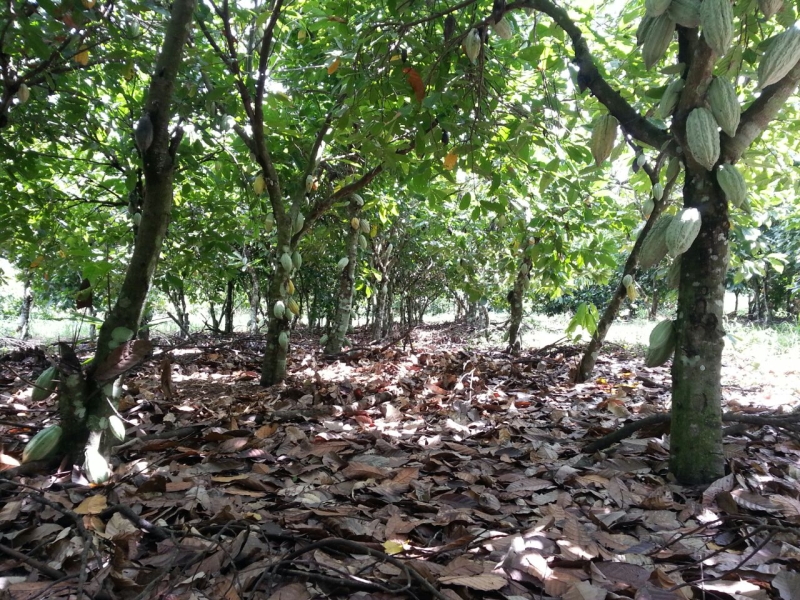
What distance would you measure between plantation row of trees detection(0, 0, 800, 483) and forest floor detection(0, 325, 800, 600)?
19 centimetres

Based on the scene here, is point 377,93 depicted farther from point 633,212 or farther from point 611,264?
point 633,212

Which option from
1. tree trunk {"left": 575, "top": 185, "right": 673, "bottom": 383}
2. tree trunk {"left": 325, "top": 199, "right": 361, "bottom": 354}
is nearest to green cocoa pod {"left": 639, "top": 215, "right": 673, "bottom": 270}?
tree trunk {"left": 575, "top": 185, "right": 673, "bottom": 383}

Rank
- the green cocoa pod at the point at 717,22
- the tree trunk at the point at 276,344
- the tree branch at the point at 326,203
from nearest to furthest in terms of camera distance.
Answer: the green cocoa pod at the point at 717,22 → the tree trunk at the point at 276,344 → the tree branch at the point at 326,203

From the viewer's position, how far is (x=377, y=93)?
2164 mm

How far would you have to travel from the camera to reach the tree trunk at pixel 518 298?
481 centimetres

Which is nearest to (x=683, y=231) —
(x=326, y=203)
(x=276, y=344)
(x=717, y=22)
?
(x=717, y=22)

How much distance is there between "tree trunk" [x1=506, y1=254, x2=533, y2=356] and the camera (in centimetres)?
481

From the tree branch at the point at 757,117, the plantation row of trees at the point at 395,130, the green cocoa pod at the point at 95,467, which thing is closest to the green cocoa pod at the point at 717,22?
the plantation row of trees at the point at 395,130

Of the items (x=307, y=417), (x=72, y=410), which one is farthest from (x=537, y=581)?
(x=307, y=417)

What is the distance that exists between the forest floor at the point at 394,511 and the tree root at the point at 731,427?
15mm

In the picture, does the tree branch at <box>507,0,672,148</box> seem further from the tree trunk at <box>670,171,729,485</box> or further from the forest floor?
the forest floor

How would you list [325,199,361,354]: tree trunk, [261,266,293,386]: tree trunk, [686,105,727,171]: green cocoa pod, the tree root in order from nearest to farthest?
[686,105,727,171]: green cocoa pod, the tree root, [261,266,293,386]: tree trunk, [325,199,361,354]: tree trunk

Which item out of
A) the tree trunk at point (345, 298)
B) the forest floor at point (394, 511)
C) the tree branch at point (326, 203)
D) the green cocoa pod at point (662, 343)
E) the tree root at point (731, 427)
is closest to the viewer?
the forest floor at point (394, 511)

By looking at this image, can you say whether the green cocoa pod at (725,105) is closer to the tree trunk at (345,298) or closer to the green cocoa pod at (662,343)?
the green cocoa pod at (662,343)
